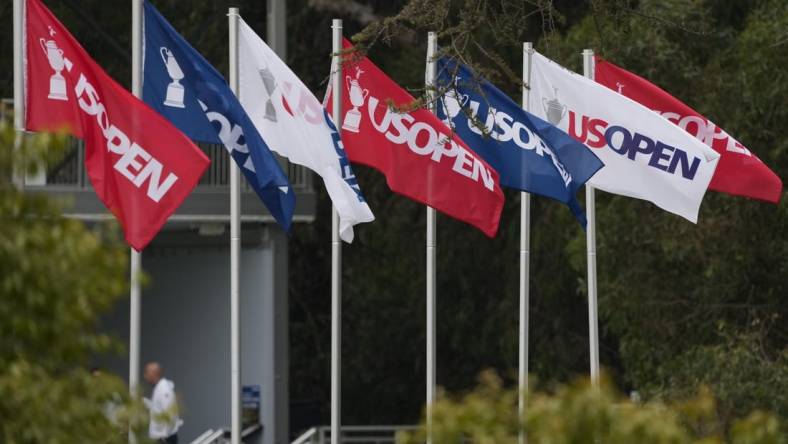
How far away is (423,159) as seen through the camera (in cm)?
1645

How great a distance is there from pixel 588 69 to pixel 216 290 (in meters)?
9.90

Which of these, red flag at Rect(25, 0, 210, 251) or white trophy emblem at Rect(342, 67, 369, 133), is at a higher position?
white trophy emblem at Rect(342, 67, 369, 133)

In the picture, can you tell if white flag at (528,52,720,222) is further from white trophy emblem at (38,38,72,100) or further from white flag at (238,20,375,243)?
white trophy emblem at (38,38,72,100)

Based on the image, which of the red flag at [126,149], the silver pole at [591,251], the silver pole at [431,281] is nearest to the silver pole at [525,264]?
the silver pole at [591,251]

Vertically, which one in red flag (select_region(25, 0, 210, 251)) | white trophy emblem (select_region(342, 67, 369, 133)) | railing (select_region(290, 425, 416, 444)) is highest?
white trophy emblem (select_region(342, 67, 369, 133))

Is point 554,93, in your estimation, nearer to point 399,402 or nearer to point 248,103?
point 248,103

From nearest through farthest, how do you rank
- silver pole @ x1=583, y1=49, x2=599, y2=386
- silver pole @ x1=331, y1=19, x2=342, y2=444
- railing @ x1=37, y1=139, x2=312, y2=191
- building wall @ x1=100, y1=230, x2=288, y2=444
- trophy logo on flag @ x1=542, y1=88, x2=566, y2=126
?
silver pole @ x1=331, y1=19, x2=342, y2=444, trophy logo on flag @ x1=542, y1=88, x2=566, y2=126, silver pole @ x1=583, y1=49, x2=599, y2=386, railing @ x1=37, y1=139, x2=312, y2=191, building wall @ x1=100, y1=230, x2=288, y2=444

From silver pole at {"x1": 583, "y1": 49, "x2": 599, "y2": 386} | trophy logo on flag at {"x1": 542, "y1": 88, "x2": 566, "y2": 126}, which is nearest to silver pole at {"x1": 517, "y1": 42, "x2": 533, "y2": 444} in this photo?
trophy logo on flag at {"x1": 542, "y1": 88, "x2": 566, "y2": 126}

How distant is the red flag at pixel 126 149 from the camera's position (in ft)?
47.4

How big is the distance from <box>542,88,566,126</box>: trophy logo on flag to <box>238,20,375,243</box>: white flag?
2.40 meters

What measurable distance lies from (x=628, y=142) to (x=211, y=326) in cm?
1074

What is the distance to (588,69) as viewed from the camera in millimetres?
17688

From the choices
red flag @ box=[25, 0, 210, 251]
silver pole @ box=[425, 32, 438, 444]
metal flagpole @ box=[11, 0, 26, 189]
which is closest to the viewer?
red flag @ box=[25, 0, 210, 251]

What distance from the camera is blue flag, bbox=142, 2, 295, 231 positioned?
15.1 meters
